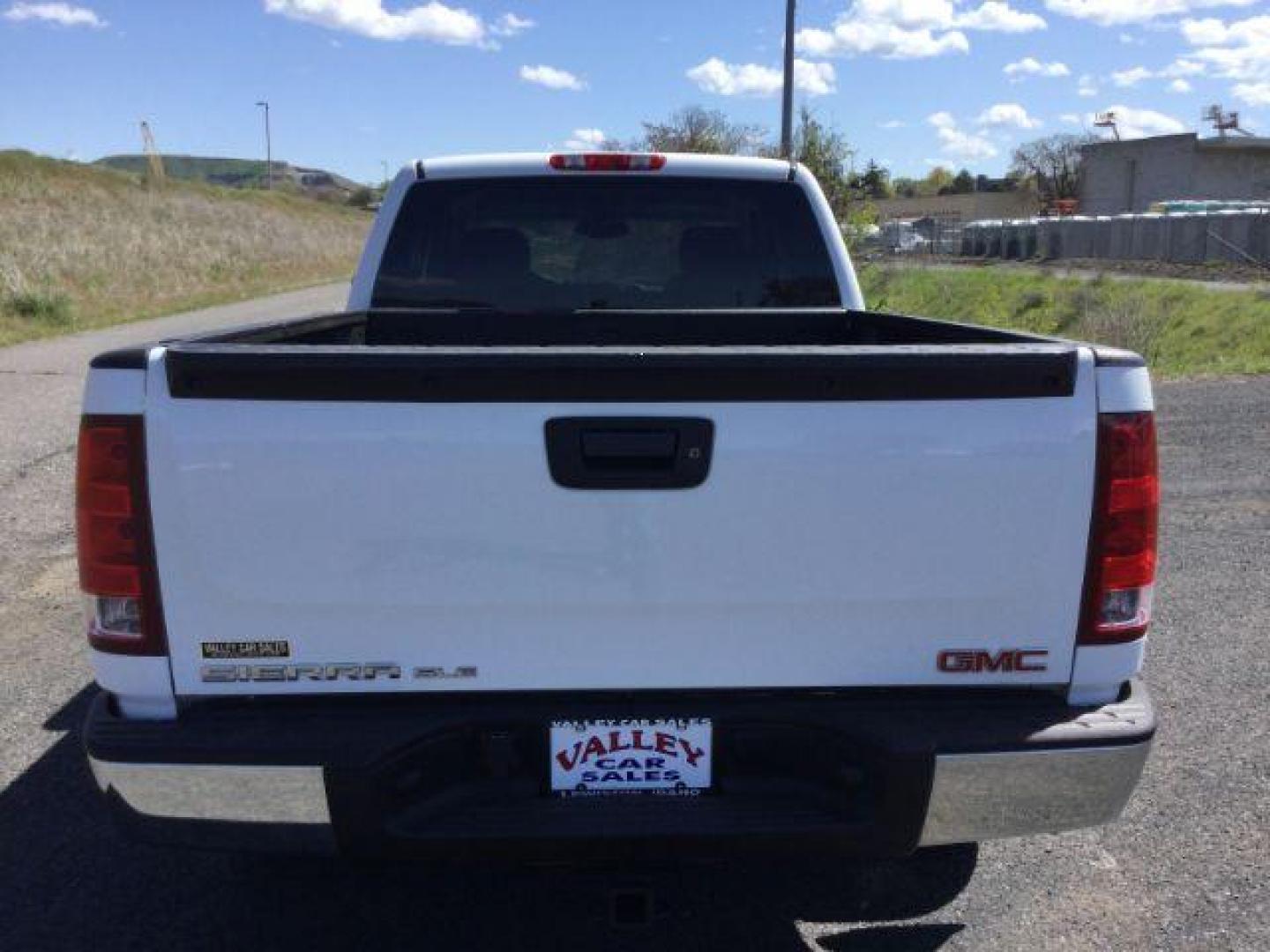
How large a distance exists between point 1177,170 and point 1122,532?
78347 millimetres

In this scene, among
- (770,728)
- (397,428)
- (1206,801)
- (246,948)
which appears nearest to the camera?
(397,428)

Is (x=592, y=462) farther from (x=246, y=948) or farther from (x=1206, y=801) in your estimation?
(x=1206, y=801)

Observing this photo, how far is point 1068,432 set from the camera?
2.28 meters

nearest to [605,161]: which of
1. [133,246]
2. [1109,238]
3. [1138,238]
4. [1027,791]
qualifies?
[1027,791]

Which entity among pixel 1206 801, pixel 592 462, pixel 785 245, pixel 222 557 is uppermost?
pixel 785 245

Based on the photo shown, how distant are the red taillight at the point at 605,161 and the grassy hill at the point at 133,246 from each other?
1548cm

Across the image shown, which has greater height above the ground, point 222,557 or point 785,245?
point 785,245

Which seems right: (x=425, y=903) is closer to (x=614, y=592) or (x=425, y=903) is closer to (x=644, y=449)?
(x=614, y=592)

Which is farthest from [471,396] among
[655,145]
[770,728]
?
[655,145]

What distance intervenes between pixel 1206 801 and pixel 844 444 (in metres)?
2.25

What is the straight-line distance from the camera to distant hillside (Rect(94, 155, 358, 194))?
111 meters

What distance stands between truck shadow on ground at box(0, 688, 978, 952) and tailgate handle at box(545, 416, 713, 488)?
103cm

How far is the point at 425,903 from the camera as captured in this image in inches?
121

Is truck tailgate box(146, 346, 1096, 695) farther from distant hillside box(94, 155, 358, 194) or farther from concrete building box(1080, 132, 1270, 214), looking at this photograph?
distant hillside box(94, 155, 358, 194)
